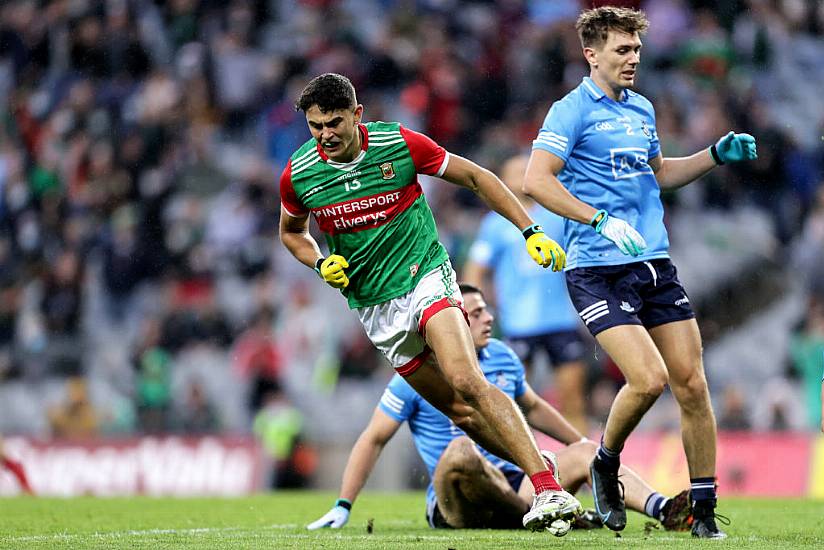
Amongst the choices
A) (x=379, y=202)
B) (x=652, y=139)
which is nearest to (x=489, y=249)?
(x=652, y=139)

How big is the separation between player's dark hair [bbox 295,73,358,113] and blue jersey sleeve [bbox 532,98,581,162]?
3.46 feet

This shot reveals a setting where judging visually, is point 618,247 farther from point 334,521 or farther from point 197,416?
point 197,416

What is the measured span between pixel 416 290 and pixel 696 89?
11.1 meters

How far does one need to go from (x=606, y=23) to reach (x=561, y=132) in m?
0.69

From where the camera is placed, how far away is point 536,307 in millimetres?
10852

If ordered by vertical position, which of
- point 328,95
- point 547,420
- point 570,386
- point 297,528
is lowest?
point 297,528

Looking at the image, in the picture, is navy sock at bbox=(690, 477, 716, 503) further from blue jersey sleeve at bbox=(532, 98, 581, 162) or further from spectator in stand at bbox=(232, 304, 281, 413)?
spectator in stand at bbox=(232, 304, 281, 413)

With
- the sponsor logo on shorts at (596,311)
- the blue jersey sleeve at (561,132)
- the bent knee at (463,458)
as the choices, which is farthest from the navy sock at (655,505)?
the blue jersey sleeve at (561,132)

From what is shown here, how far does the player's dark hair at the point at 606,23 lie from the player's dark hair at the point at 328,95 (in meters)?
1.45

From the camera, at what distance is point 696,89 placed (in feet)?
55.9

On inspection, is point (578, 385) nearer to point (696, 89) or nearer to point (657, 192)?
point (657, 192)

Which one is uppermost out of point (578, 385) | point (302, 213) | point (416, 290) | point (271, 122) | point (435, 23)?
point (435, 23)

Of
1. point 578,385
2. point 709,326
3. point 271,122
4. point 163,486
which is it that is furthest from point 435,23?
point 578,385

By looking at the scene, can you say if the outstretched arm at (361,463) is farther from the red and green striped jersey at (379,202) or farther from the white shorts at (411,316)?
the red and green striped jersey at (379,202)
